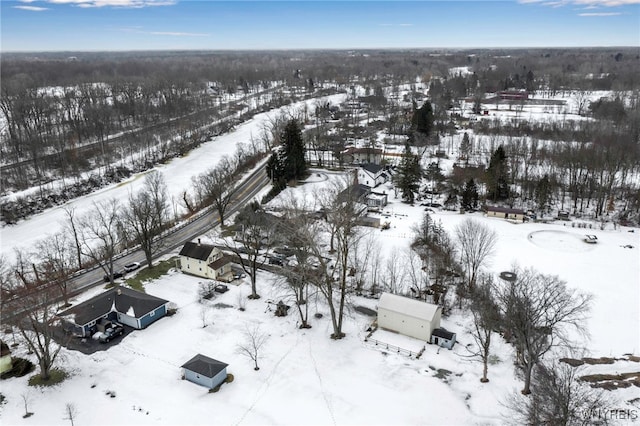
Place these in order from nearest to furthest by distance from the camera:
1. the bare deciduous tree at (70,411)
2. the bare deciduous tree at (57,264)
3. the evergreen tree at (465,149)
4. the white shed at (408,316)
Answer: the bare deciduous tree at (70,411) → the white shed at (408,316) → the bare deciduous tree at (57,264) → the evergreen tree at (465,149)

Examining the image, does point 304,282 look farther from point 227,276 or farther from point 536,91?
point 536,91

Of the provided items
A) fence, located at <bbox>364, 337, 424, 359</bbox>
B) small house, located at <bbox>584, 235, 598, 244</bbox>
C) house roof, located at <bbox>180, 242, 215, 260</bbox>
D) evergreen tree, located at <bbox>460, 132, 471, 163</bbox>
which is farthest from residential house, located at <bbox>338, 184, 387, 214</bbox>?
fence, located at <bbox>364, 337, 424, 359</bbox>

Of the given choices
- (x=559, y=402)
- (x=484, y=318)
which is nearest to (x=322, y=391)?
(x=484, y=318)

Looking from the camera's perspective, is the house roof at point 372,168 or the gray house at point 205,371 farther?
the house roof at point 372,168

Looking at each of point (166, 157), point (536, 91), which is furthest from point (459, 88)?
point (166, 157)

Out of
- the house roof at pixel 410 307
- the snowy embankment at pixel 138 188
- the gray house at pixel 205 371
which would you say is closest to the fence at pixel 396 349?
the house roof at pixel 410 307

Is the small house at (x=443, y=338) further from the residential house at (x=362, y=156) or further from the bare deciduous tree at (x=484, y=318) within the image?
the residential house at (x=362, y=156)

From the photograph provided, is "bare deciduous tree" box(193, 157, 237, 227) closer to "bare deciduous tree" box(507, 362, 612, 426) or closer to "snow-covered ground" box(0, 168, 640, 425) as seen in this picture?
"snow-covered ground" box(0, 168, 640, 425)
